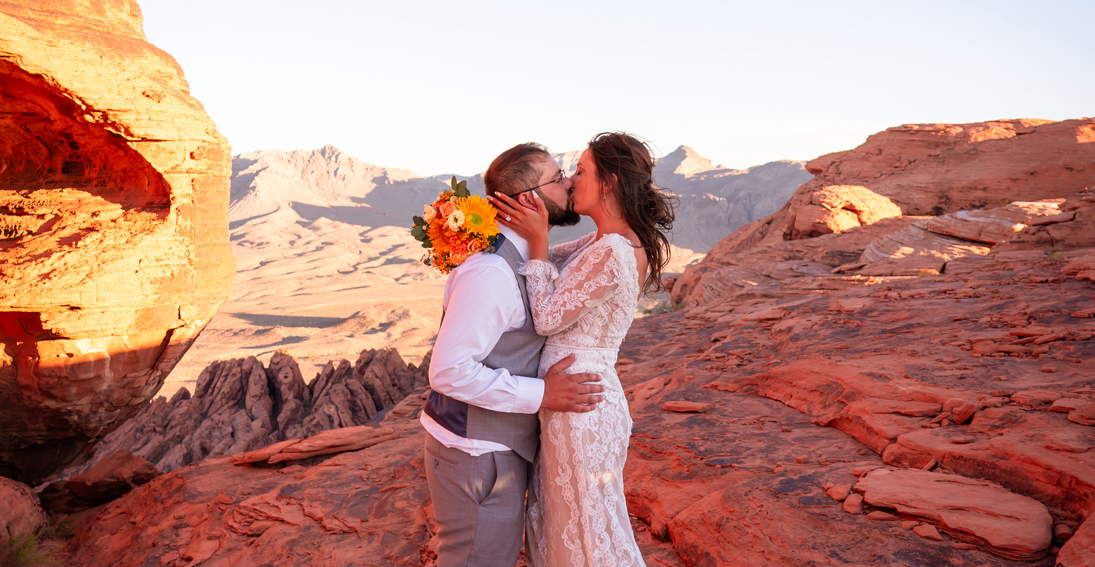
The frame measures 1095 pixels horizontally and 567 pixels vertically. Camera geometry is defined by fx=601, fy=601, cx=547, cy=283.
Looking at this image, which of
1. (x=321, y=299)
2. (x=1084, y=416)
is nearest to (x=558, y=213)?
(x=1084, y=416)

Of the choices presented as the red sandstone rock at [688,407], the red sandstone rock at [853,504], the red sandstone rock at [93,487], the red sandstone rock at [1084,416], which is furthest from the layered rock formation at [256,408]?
the red sandstone rock at [1084,416]

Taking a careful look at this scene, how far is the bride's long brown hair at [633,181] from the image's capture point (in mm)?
2434

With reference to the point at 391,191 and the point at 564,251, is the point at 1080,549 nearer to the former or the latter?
the point at 564,251

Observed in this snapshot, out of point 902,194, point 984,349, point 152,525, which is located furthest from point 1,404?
point 902,194

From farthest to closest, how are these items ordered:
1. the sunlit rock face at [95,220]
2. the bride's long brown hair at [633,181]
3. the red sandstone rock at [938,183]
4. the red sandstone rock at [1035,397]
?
the red sandstone rock at [938,183]
the sunlit rock face at [95,220]
the red sandstone rock at [1035,397]
the bride's long brown hair at [633,181]

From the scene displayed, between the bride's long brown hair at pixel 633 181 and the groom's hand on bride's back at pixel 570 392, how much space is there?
62cm

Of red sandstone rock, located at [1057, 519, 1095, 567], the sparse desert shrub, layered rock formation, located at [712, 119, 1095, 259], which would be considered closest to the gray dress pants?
red sandstone rock, located at [1057, 519, 1095, 567]

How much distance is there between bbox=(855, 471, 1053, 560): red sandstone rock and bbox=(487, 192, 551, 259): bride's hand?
2.12 meters

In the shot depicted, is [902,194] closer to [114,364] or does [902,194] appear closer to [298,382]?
[298,382]

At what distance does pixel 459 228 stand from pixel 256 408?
12661 millimetres

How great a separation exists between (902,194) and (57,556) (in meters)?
18.0

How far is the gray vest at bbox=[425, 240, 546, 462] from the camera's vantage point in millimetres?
2246

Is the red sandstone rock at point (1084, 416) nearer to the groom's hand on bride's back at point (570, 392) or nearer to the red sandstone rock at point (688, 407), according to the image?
the red sandstone rock at point (688, 407)

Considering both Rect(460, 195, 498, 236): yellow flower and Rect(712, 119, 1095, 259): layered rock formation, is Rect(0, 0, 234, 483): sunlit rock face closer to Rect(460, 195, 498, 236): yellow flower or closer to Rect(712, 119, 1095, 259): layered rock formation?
Rect(460, 195, 498, 236): yellow flower
